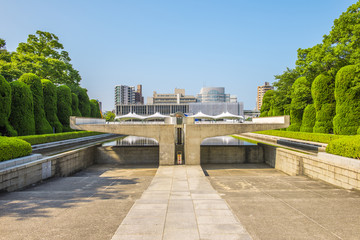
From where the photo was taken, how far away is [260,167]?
69.0ft

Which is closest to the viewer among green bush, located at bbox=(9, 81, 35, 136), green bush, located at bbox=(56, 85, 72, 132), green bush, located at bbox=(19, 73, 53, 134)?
green bush, located at bbox=(9, 81, 35, 136)

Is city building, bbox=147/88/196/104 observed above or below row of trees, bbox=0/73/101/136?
above

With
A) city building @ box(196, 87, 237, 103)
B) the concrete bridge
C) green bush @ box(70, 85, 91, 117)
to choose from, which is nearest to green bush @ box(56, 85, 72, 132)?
green bush @ box(70, 85, 91, 117)

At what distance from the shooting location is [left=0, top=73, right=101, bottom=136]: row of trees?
68.1 ft

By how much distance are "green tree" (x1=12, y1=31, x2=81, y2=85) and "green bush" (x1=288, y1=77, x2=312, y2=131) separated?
Result: 140 feet

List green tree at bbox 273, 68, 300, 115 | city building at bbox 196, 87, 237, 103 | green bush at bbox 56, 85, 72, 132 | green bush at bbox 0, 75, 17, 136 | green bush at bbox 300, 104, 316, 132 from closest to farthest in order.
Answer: green bush at bbox 0, 75, 17, 136
green bush at bbox 300, 104, 316, 132
green bush at bbox 56, 85, 72, 132
green tree at bbox 273, 68, 300, 115
city building at bbox 196, 87, 237, 103

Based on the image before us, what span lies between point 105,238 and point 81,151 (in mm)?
16114

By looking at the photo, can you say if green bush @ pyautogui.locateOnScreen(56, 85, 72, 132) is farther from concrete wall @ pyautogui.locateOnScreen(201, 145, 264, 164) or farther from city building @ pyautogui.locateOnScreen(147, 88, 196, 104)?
city building @ pyautogui.locateOnScreen(147, 88, 196, 104)

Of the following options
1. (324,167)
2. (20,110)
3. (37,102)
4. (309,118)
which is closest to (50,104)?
(37,102)

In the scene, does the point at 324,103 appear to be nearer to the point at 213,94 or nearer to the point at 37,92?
the point at 37,92

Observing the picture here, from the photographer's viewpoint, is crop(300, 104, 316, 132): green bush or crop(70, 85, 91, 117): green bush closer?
crop(300, 104, 316, 132): green bush

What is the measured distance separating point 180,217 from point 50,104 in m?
28.8

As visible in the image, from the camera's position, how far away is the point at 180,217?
682cm

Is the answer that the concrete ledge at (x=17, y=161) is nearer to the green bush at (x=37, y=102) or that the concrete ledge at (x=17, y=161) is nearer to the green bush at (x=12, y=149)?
the green bush at (x=12, y=149)
